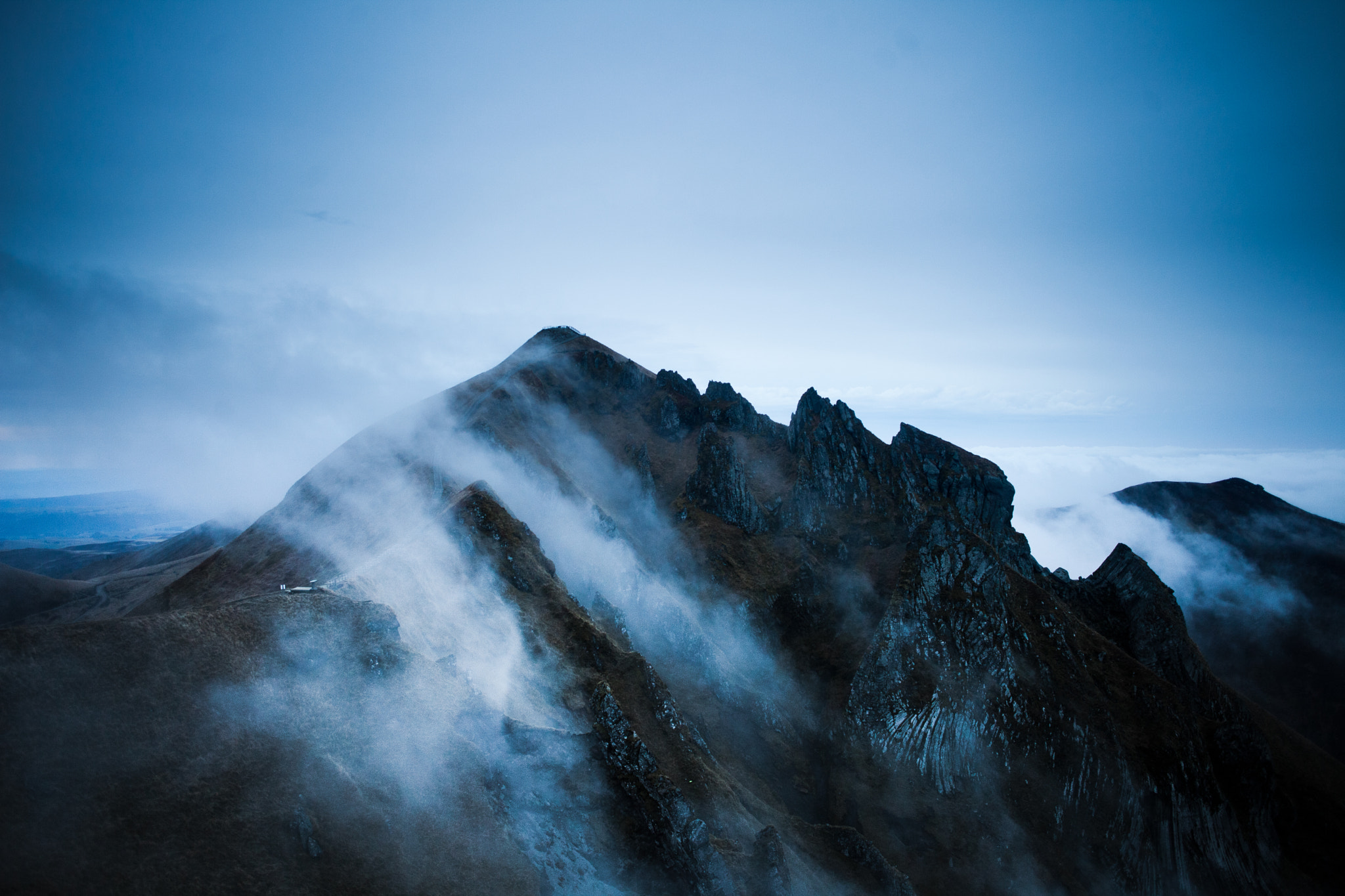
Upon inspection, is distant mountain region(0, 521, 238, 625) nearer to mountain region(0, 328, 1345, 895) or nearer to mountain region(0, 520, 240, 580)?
mountain region(0, 520, 240, 580)

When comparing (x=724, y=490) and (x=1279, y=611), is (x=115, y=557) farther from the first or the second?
(x=1279, y=611)

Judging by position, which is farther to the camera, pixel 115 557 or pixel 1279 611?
pixel 115 557

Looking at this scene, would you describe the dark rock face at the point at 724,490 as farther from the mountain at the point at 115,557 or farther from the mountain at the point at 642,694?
the mountain at the point at 115,557

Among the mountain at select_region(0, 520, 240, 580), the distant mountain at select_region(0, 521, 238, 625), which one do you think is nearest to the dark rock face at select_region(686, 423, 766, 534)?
the distant mountain at select_region(0, 521, 238, 625)

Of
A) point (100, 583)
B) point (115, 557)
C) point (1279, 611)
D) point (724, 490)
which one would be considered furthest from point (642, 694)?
point (115, 557)

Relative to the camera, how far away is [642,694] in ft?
128

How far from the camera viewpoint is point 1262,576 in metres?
118

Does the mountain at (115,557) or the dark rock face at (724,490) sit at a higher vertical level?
the dark rock face at (724,490)

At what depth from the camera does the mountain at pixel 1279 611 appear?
318ft

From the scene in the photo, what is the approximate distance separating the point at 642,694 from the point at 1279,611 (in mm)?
157111

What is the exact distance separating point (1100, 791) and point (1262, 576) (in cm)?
12372

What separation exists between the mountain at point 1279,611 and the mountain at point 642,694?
4249cm

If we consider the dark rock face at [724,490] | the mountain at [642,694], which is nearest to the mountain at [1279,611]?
the mountain at [642,694]

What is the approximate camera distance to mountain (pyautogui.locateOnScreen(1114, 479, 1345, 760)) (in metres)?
96.9
